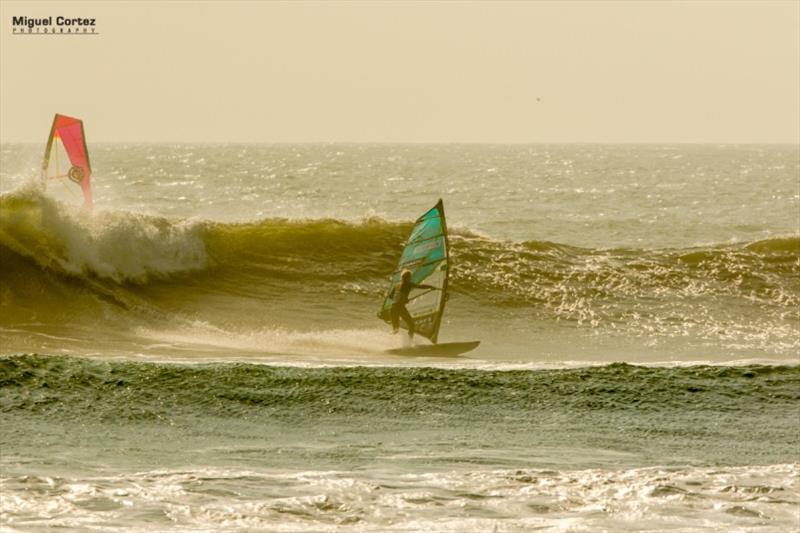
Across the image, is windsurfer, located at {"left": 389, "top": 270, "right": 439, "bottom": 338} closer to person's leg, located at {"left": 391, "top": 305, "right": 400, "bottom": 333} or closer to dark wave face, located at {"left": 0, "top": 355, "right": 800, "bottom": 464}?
person's leg, located at {"left": 391, "top": 305, "right": 400, "bottom": 333}

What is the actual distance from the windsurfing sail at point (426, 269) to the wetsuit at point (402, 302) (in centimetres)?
5

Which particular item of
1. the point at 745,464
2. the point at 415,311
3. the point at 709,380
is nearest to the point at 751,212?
the point at 415,311

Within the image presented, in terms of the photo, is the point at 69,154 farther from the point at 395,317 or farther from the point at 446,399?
the point at 446,399

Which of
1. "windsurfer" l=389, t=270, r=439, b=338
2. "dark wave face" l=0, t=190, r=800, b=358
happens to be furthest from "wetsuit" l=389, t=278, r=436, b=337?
"dark wave face" l=0, t=190, r=800, b=358

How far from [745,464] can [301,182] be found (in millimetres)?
60278

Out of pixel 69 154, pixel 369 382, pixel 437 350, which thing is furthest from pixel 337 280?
pixel 369 382

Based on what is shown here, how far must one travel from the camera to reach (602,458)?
9.51 m

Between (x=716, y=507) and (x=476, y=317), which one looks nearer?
(x=716, y=507)

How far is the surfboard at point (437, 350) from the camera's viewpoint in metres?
16.9

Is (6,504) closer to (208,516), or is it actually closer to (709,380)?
(208,516)

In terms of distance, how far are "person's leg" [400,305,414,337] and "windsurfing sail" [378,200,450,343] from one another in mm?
52

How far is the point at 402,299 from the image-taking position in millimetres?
17312

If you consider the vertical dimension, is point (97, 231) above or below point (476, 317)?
above

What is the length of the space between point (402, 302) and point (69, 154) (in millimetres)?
11038
